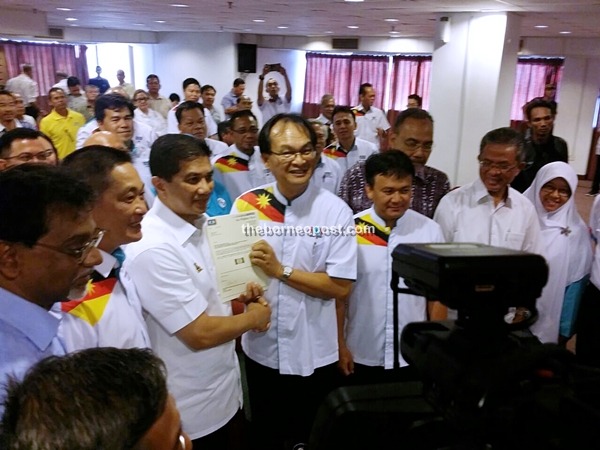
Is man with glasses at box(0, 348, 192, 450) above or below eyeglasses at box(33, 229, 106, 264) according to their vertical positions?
below

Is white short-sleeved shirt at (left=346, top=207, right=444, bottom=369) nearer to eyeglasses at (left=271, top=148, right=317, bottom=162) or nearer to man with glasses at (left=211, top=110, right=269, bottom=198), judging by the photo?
eyeglasses at (left=271, top=148, right=317, bottom=162)

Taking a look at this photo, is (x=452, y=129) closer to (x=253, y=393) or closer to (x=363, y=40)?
(x=253, y=393)

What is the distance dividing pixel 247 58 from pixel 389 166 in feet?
33.5

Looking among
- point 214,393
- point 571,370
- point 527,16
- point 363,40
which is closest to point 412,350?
point 571,370

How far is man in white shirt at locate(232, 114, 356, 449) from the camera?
71.6 inches

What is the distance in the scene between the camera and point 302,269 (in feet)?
6.11

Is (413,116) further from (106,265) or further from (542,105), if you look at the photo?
(106,265)

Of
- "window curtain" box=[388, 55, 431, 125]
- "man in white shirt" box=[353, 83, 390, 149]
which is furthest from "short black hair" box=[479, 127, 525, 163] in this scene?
"window curtain" box=[388, 55, 431, 125]

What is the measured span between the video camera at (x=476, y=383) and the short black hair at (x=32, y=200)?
620 mm

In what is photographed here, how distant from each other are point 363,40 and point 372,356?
10107 mm

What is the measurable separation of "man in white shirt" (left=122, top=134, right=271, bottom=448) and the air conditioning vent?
33.3 feet

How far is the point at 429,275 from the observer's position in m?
0.77

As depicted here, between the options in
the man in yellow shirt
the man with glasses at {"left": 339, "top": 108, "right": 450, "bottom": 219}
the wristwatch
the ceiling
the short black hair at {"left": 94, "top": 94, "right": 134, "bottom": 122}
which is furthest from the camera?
the man in yellow shirt

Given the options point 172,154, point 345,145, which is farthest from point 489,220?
point 345,145
